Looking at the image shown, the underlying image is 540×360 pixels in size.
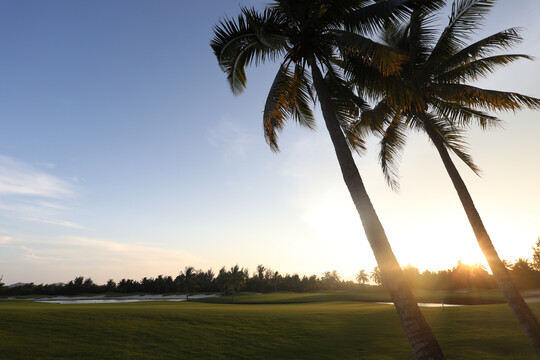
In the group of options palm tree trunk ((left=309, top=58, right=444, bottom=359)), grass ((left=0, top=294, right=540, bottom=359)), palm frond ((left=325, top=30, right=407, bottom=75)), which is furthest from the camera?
grass ((left=0, top=294, right=540, bottom=359))

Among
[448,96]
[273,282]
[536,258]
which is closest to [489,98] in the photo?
[448,96]

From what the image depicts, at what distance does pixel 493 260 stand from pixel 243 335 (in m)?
13.6

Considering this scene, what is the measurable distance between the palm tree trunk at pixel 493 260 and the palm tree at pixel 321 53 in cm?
466

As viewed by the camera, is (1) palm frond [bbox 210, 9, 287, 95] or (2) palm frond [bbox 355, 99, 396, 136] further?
(2) palm frond [bbox 355, 99, 396, 136]

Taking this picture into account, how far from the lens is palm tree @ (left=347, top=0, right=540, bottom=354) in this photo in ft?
33.6

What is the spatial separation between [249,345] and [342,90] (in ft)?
45.7

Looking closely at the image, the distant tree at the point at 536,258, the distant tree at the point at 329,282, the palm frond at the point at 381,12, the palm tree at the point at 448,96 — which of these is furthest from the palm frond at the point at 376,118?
the distant tree at the point at 329,282

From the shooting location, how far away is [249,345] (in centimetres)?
1560

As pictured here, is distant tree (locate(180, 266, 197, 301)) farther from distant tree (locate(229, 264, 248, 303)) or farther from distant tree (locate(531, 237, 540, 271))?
distant tree (locate(531, 237, 540, 271))

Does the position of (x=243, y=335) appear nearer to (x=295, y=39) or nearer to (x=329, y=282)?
(x=295, y=39)

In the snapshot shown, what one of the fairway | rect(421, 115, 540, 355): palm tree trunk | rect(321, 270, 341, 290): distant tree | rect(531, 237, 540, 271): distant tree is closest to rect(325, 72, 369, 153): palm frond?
rect(421, 115, 540, 355): palm tree trunk

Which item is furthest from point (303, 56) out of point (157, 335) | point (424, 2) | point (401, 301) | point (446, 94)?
point (157, 335)

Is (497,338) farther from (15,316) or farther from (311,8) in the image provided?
(15,316)

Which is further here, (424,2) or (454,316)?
(454,316)
